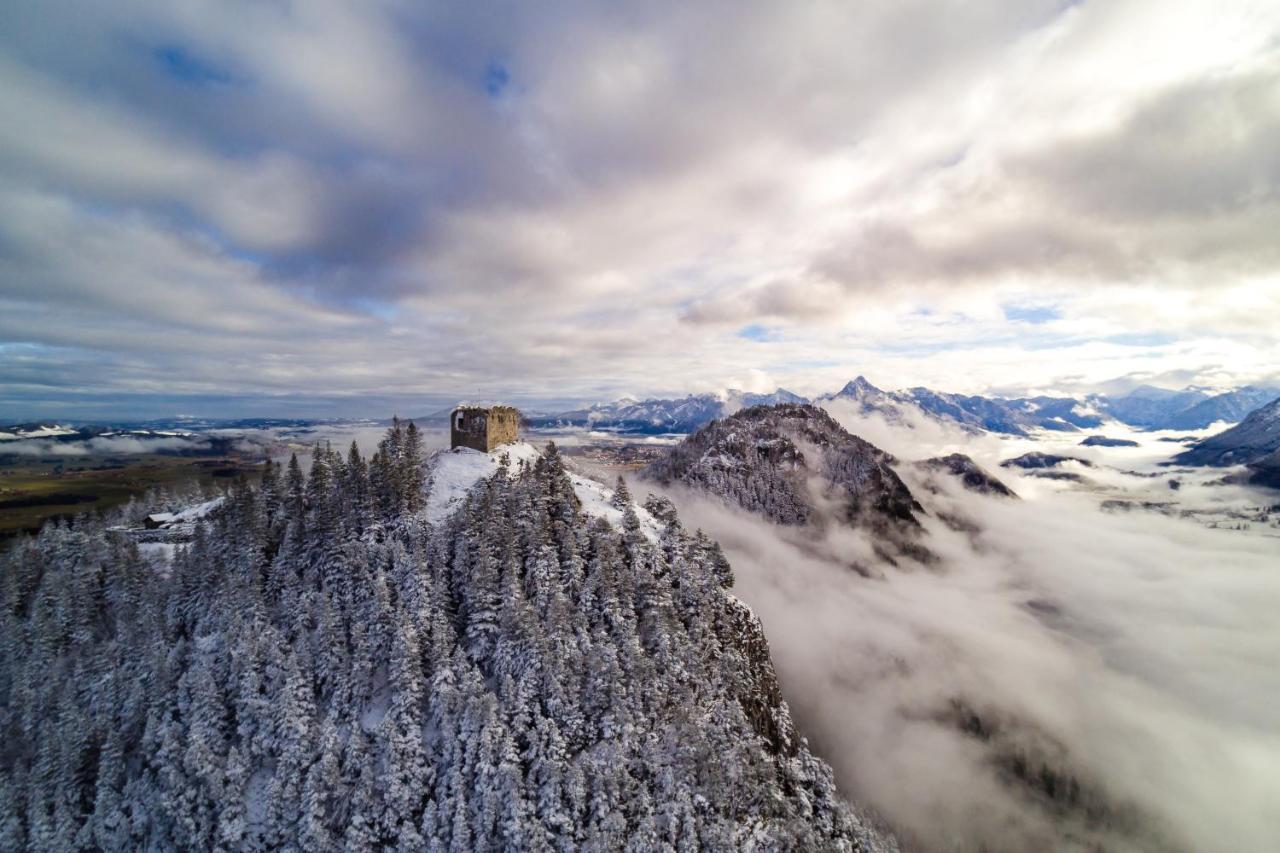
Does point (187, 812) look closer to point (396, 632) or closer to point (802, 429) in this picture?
point (396, 632)

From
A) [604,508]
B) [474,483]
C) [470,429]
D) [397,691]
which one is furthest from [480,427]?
[397,691]

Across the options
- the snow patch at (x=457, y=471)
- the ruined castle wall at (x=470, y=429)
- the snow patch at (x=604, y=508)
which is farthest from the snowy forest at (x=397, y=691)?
the ruined castle wall at (x=470, y=429)

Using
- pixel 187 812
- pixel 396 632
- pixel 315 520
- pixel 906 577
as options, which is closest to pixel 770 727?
pixel 396 632

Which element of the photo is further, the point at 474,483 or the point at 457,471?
the point at 457,471

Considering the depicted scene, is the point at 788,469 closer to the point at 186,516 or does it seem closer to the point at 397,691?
the point at 397,691

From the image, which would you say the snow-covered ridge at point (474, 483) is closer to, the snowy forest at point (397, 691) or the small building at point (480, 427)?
the small building at point (480, 427)

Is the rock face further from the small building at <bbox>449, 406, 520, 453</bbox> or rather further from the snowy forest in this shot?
the snowy forest
